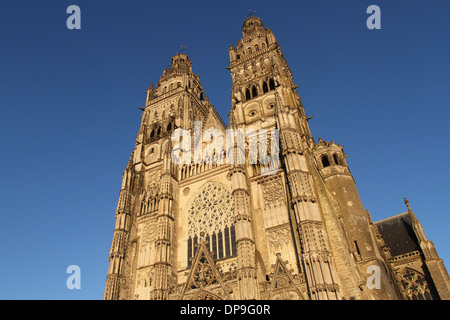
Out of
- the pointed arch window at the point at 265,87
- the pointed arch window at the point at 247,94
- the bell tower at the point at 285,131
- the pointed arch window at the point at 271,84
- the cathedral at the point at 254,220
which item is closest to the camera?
the bell tower at the point at 285,131

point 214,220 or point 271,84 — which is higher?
point 271,84

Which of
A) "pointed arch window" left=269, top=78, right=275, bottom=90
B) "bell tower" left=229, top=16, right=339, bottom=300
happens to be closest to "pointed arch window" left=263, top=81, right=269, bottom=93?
"bell tower" left=229, top=16, right=339, bottom=300

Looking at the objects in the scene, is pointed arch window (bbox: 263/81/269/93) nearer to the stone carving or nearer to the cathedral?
the cathedral

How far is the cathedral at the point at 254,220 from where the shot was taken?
21.6 meters

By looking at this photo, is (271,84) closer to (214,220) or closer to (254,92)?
(254,92)

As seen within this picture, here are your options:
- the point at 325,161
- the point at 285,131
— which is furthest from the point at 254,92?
the point at 325,161

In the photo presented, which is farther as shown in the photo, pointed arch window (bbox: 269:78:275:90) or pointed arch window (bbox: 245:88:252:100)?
pointed arch window (bbox: 245:88:252:100)

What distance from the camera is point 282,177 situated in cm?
2644

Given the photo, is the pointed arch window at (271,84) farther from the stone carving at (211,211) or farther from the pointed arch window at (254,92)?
the stone carving at (211,211)

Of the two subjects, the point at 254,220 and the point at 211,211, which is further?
the point at 211,211

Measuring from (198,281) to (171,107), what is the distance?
22699mm

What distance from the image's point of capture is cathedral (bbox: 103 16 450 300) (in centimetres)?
2158

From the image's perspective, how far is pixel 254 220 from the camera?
82.9ft

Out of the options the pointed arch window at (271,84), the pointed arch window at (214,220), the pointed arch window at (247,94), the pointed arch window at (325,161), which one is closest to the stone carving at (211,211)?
the pointed arch window at (214,220)
